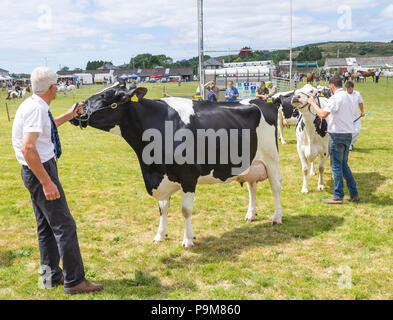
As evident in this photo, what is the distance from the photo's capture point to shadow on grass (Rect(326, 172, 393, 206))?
7.29m

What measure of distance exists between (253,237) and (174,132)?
6.54ft

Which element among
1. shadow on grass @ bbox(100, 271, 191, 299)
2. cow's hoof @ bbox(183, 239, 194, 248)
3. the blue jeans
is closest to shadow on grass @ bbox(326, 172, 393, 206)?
the blue jeans

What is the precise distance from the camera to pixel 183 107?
543cm

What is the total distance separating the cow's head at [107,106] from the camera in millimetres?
4859

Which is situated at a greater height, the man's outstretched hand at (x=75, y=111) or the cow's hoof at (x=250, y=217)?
the man's outstretched hand at (x=75, y=111)

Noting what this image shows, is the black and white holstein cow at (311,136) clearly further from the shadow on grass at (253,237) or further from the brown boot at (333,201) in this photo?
the shadow on grass at (253,237)

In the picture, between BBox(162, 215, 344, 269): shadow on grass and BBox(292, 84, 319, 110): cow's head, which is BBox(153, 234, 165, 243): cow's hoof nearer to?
BBox(162, 215, 344, 269): shadow on grass

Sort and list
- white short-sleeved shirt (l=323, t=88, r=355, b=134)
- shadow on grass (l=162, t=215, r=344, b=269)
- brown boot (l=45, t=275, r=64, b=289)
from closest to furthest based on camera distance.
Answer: brown boot (l=45, t=275, r=64, b=289) < shadow on grass (l=162, t=215, r=344, b=269) < white short-sleeved shirt (l=323, t=88, r=355, b=134)

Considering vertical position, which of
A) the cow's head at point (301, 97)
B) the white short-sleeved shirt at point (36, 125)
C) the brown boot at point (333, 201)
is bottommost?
the brown boot at point (333, 201)

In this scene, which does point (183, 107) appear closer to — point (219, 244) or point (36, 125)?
point (219, 244)

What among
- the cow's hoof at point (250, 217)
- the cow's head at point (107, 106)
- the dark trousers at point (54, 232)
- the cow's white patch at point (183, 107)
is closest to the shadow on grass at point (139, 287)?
the dark trousers at point (54, 232)

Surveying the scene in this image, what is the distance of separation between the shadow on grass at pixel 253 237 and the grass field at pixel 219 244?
0.6 inches

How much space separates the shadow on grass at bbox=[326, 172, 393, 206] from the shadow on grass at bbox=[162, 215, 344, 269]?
4.40 ft
